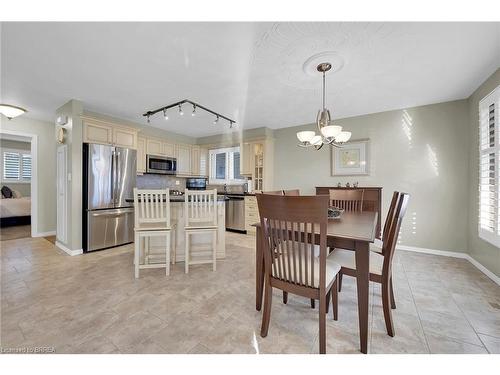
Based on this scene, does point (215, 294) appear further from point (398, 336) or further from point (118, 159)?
point (118, 159)

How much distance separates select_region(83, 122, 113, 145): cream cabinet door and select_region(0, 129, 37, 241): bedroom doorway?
189 cm

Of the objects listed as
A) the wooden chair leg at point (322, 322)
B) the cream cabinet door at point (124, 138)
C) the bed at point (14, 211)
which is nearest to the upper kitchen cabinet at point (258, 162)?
the cream cabinet door at point (124, 138)

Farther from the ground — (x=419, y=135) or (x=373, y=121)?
(x=373, y=121)

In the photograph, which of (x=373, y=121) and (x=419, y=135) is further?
(x=373, y=121)

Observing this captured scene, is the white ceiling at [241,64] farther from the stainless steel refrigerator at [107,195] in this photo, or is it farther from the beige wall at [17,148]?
the beige wall at [17,148]

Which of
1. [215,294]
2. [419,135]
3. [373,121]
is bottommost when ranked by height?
[215,294]

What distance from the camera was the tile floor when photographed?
1.39 meters

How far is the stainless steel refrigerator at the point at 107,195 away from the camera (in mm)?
3307

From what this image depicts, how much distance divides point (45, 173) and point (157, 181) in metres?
2.20
